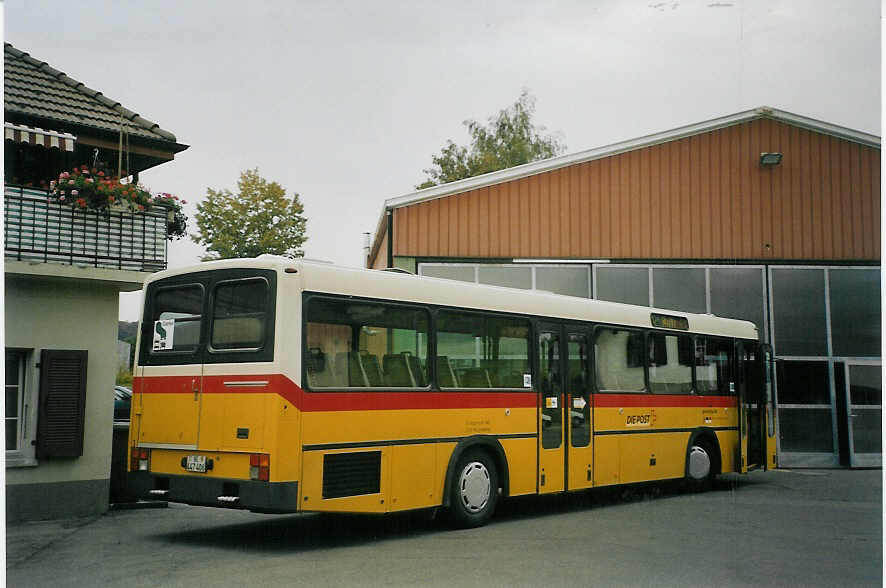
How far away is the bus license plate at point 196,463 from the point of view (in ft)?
29.8

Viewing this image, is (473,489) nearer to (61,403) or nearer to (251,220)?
(61,403)

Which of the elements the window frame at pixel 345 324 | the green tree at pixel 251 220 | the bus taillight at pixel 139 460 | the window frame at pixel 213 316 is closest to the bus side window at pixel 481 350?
the window frame at pixel 345 324

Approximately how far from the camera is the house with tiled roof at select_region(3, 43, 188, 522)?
11859 millimetres

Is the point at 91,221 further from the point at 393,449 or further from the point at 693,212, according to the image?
the point at 693,212

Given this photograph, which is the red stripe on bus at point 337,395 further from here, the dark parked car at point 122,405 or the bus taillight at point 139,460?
the dark parked car at point 122,405

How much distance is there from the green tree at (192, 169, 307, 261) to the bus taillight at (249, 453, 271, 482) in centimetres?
600

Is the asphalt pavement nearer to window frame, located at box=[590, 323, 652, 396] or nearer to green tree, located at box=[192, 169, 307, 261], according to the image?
window frame, located at box=[590, 323, 652, 396]

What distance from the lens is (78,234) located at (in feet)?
40.3

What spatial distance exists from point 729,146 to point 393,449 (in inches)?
482

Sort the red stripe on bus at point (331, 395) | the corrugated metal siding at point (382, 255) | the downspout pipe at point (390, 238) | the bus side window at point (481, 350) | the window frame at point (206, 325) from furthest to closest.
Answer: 1. the corrugated metal siding at point (382, 255)
2. the downspout pipe at point (390, 238)
3. the bus side window at point (481, 350)
4. the window frame at point (206, 325)
5. the red stripe on bus at point (331, 395)

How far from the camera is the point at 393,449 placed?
9672mm

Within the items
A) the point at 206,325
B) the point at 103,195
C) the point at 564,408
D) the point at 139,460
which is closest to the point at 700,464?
the point at 564,408

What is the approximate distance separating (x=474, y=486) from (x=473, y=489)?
3 centimetres

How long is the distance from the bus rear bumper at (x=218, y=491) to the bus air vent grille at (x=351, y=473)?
436 mm
